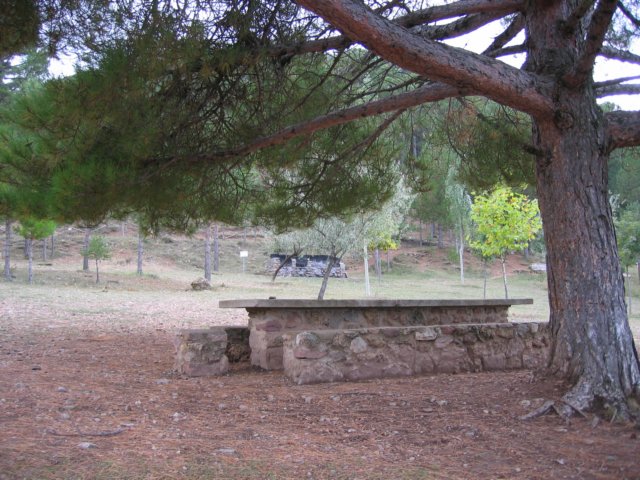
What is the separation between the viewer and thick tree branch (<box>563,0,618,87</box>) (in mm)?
3660

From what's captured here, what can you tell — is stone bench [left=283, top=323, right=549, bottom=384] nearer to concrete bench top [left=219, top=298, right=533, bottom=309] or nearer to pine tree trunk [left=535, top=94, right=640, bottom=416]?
concrete bench top [left=219, top=298, right=533, bottom=309]

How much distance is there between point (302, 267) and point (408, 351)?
2564 cm

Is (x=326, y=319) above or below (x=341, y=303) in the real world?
below

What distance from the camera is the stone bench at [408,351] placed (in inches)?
208

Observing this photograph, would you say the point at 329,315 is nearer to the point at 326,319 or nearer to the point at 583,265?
the point at 326,319

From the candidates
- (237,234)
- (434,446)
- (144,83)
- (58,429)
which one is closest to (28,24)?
(144,83)

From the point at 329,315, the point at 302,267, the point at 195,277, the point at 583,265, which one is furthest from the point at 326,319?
the point at 302,267

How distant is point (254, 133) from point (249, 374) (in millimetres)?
2374

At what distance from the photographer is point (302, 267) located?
31.3 m

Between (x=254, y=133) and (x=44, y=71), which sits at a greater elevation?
(x=44, y=71)

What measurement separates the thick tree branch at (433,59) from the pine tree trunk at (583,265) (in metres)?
0.42

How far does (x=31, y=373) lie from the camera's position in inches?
211

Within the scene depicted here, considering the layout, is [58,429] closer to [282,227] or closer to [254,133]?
[254,133]

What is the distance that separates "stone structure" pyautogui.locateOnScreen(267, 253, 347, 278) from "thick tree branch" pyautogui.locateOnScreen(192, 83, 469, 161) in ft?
83.1
